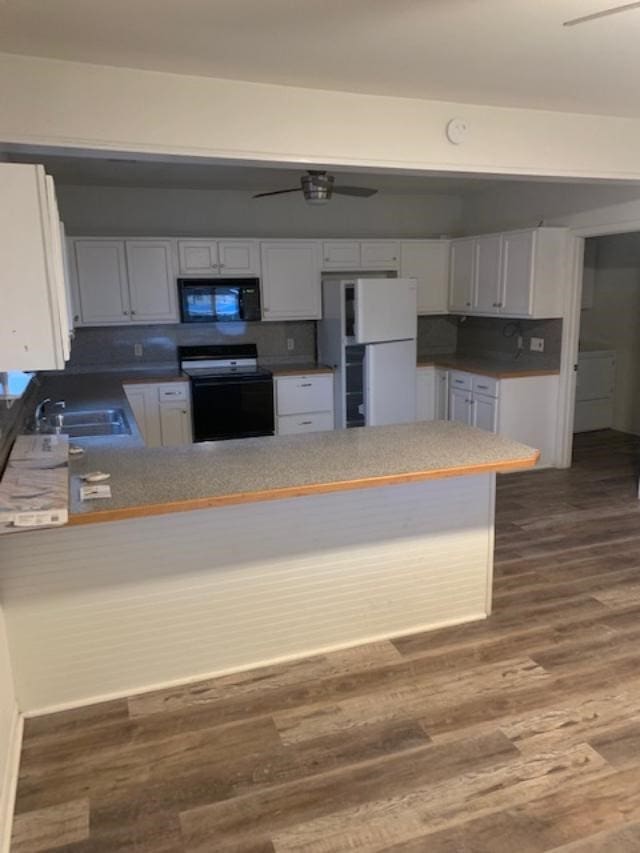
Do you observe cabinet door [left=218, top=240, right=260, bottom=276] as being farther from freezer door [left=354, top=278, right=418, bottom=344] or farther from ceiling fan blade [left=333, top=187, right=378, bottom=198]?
ceiling fan blade [left=333, top=187, right=378, bottom=198]

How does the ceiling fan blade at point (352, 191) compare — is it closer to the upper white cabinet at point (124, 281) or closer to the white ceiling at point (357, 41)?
the white ceiling at point (357, 41)

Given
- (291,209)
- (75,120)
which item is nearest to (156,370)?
(291,209)

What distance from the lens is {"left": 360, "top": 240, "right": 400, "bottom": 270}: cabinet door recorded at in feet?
19.7

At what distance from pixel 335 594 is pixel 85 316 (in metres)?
3.73

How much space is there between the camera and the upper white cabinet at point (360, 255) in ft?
19.3

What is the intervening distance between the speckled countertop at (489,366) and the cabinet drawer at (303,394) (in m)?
0.98

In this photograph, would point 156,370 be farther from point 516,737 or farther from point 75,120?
point 516,737

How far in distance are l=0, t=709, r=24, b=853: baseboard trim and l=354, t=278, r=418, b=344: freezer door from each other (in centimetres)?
391

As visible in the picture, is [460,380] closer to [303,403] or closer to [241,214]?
[303,403]

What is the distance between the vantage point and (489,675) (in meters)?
2.58

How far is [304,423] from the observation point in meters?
5.72

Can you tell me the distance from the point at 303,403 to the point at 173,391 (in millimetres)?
1163

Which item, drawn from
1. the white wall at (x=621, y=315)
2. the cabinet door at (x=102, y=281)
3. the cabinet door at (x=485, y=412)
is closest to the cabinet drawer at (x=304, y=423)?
the cabinet door at (x=485, y=412)

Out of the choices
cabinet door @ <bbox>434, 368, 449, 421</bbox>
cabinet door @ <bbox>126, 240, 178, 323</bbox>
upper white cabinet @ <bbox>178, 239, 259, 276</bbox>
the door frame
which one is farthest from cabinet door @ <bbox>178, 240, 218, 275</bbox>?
the door frame
